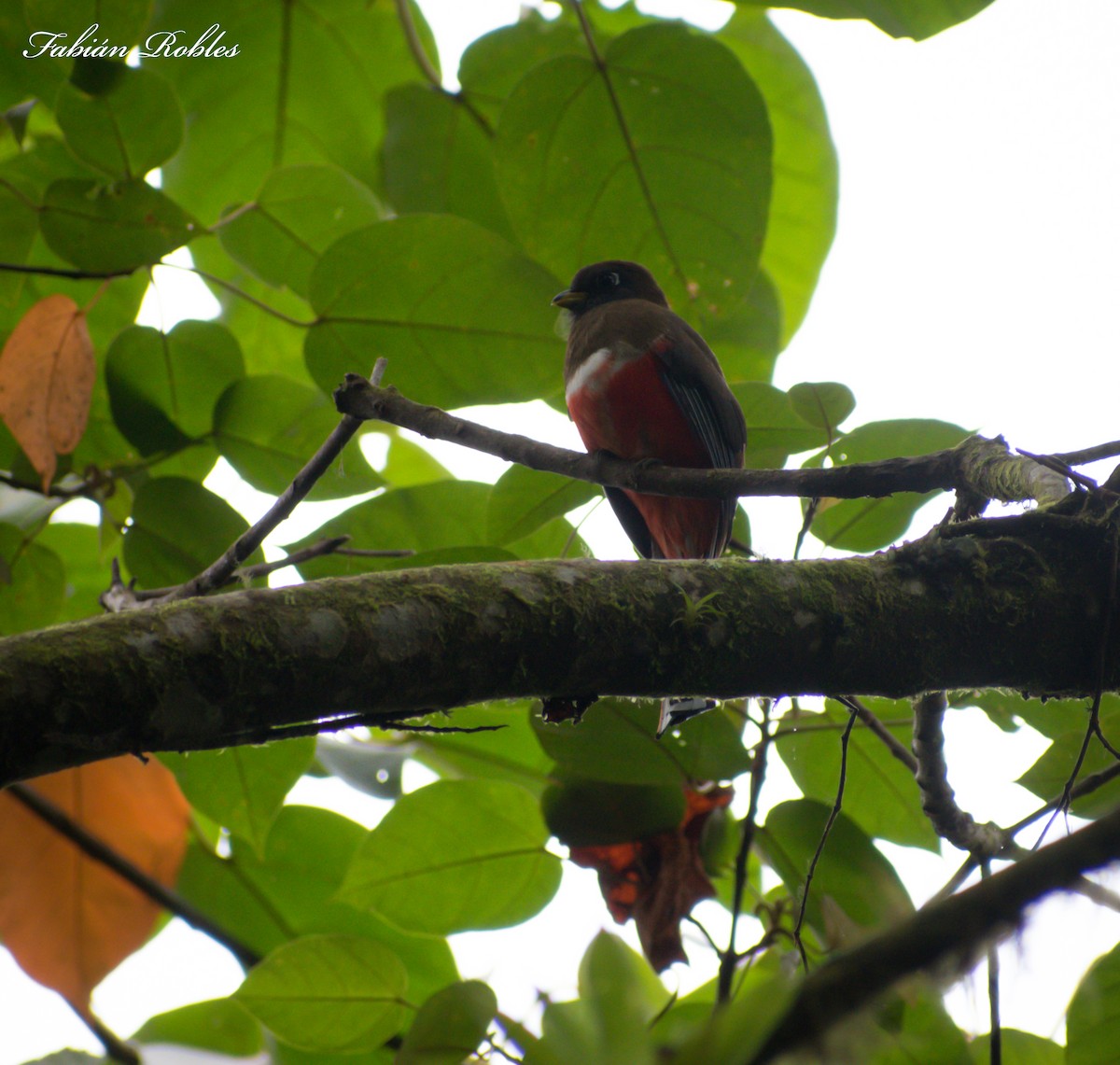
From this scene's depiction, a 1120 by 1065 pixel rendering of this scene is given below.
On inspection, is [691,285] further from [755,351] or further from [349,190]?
[349,190]

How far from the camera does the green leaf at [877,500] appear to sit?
6.51 feet

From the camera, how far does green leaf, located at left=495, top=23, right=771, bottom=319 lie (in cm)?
230

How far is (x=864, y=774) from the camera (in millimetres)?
2201

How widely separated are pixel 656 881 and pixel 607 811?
199 mm

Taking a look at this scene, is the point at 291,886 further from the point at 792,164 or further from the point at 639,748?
the point at 792,164

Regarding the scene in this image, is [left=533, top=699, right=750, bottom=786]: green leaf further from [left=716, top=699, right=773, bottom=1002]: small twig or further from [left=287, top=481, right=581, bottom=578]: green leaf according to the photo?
[left=287, top=481, right=581, bottom=578]: green leaf

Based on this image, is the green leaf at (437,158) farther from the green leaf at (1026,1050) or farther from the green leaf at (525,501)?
the green leaf at (1026,1050)

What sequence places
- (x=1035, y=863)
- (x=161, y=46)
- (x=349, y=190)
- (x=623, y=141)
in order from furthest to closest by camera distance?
(x=161, y=46)
(x=349, y=190)
(x=623, y=141)
(x=1035, y=863)

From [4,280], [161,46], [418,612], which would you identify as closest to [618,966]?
[418,612]

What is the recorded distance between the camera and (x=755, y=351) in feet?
8.95

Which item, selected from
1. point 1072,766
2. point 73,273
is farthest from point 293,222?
point 1072,766

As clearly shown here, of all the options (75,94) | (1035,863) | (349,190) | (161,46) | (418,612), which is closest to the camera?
(1035,863)

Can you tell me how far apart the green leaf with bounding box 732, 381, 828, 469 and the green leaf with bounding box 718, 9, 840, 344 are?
33.0 inches

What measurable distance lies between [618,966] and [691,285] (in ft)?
6.75
